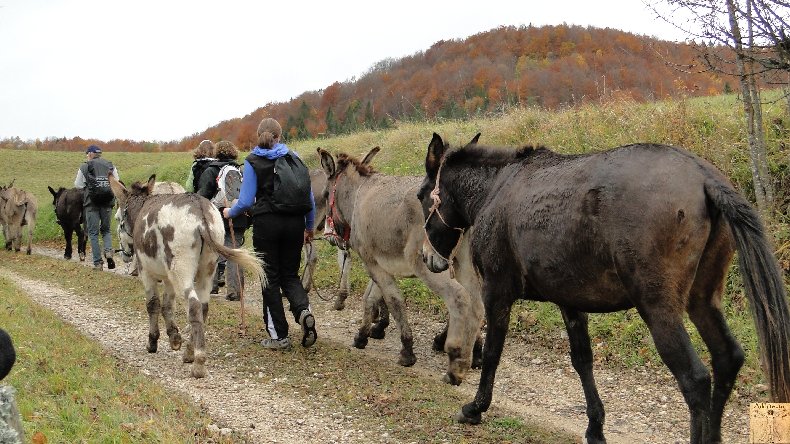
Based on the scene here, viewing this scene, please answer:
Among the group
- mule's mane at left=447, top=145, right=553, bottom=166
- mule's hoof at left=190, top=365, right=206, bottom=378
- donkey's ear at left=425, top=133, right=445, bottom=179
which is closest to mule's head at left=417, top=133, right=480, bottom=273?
donkey's ear at left=425, top=133, right=445, bottom=179

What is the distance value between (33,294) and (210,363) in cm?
721

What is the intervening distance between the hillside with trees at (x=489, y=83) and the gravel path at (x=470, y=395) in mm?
4155

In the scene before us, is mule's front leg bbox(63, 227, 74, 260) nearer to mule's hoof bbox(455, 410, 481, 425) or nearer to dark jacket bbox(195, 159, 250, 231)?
dark jacket bbox(195, 159, 250, 231)

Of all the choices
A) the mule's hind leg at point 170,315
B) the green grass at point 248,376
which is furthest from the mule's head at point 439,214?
the mule's hind leg at point 170,315

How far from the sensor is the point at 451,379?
284 inches

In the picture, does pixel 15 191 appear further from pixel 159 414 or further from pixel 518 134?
pixel 159 414

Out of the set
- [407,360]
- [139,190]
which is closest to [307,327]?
[407,360]

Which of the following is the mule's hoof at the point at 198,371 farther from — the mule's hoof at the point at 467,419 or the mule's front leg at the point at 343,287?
the mule's front leg at the point at 343,287

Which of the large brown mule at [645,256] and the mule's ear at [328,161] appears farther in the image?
the mule's ear at [328,161]

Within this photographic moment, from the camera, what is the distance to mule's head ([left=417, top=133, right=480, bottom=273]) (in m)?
6.74

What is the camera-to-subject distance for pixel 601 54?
2605cm

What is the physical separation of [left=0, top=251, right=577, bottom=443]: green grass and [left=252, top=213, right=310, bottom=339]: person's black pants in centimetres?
53

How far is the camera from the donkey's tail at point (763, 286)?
12.8 feet

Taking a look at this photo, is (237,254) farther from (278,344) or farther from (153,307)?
(153,307)
